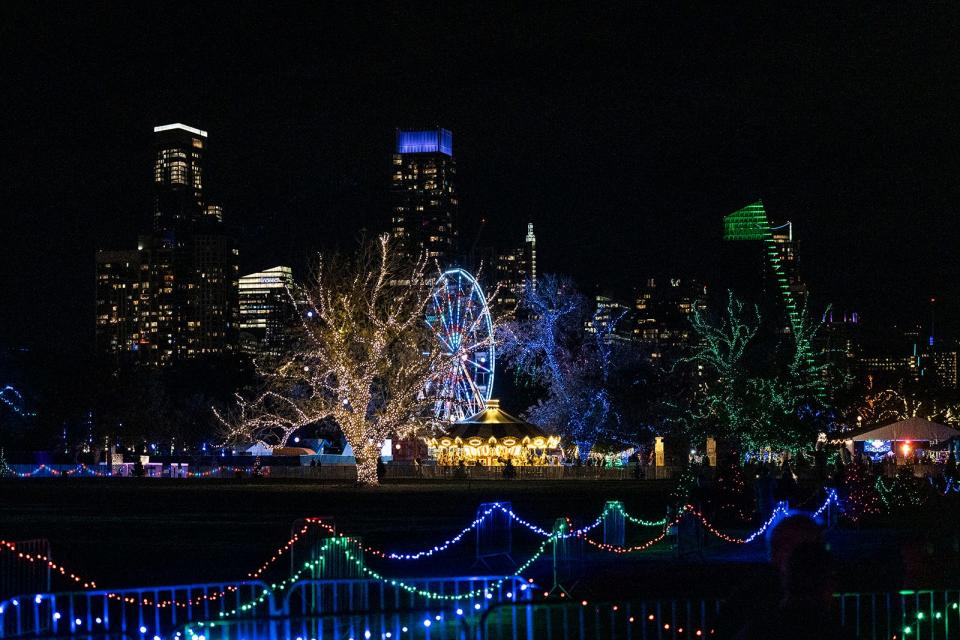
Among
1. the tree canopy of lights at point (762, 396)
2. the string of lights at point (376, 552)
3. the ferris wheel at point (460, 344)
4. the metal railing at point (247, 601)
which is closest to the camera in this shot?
the metal railing at point (247, 601)

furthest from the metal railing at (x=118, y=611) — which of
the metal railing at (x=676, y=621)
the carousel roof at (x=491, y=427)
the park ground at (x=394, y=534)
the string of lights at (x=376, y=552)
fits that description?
the carousel roof at (x=491, y=427)

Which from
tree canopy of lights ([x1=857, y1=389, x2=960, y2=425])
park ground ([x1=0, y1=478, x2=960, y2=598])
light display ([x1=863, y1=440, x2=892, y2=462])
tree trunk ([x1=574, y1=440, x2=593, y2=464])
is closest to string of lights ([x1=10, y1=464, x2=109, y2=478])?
park ground ([x1=0, y1=478, x2=960, y2=598])

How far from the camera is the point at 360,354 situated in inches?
2283

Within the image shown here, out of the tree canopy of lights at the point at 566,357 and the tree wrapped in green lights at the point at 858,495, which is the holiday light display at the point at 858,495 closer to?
the tree wrapped in green lights at the point at 858,495

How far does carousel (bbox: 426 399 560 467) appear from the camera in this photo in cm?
6525

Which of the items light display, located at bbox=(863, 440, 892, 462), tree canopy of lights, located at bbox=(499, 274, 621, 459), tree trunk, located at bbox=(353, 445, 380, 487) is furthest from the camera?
tree canopy of lights, located at bbox=(499, 274, 621, 459)

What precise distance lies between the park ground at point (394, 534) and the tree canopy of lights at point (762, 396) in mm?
8551

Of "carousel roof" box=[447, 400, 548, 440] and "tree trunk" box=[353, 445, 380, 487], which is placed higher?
"carousel roof" box=[447, 400, 548, 440]

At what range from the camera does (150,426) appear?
97562 millimetres

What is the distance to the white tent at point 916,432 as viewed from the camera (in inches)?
2112

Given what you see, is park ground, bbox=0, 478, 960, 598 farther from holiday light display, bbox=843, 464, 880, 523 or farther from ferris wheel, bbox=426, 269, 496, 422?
ferris wheel, bbox=426, 269, 496, 422

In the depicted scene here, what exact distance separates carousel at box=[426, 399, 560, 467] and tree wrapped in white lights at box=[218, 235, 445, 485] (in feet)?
19.8

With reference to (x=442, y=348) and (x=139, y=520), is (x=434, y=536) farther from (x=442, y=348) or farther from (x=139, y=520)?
(x=442, y=348)

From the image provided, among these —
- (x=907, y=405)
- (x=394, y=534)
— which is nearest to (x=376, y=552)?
(x=394, y=534)
